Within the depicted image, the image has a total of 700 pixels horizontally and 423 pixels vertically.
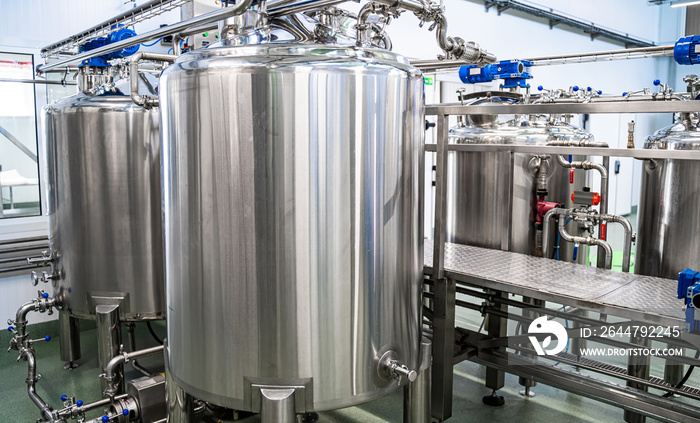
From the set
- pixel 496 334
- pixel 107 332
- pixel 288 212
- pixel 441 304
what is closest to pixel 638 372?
pixel 496 334

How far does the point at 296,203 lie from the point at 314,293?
269mm

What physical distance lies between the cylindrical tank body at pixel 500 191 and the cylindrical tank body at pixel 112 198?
62.2 inches

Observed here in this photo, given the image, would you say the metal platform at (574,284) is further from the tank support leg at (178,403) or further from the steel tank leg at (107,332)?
the steel tank leg at (107,332)

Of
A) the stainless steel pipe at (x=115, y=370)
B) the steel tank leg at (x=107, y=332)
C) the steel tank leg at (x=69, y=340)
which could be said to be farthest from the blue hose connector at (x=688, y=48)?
the steel tank leg at (x=69, y=340)

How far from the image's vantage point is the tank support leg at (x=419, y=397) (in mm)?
1992

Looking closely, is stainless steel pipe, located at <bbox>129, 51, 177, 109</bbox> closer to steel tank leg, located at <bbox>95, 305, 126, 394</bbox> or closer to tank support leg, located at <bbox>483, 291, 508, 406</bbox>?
steel tank leg, located at <bbox>95, 305, 126, 394</bbox>

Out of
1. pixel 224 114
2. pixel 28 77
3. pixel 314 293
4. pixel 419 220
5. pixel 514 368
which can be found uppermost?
pixel 28 77

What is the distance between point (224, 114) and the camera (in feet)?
5.21

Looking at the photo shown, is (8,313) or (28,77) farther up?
(28,77)

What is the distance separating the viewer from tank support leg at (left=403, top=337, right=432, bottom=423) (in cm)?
199

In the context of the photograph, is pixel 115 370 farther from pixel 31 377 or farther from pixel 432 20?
pixel 432 20

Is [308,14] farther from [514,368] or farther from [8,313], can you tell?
[8,313]

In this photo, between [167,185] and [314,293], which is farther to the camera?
[167,185]

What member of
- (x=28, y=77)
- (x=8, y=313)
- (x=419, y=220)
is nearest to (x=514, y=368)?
(x=419, y=220)
